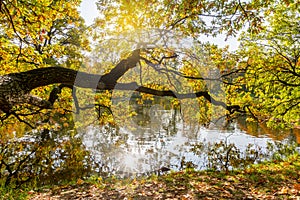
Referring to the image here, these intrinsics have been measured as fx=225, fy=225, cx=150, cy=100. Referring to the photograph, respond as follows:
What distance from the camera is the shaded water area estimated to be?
8930 millimetres

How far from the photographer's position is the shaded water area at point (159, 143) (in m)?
8.93


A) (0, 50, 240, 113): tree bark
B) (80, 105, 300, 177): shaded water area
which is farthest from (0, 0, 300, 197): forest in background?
(80, 105, 300, 177): shaded water area

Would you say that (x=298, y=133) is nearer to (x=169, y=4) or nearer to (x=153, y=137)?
(x=153, y=137)

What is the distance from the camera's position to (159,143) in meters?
12.2

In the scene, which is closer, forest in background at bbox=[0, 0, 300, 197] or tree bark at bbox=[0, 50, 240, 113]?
tree bark at bbox=[0, 50, 240, 113]

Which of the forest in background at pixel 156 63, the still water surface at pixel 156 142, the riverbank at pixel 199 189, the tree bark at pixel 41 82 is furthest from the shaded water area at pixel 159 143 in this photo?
the tree bark at pixel 41 82

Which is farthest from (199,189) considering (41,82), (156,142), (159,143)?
(156,142)

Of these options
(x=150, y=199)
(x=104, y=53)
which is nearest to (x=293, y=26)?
(x=104, y=53)

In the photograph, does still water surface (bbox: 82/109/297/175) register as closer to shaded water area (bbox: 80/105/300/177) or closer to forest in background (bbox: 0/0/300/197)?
shaded water area (bbox: 80/105/300/177)

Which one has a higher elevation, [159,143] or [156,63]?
[156,63]

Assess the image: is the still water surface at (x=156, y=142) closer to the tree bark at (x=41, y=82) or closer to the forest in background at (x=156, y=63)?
the forest in background at (x=156, y=63)

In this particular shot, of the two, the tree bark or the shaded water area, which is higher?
the tree bark

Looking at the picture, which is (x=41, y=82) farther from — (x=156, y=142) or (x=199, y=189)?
(x=156, y=142)

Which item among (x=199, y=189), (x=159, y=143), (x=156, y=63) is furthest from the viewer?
(x=159, y=143)
